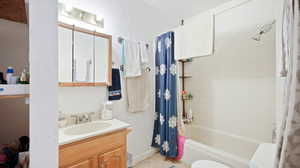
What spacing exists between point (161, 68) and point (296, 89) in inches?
68.9

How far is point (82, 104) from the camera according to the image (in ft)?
5.03

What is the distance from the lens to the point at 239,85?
80.7 inches

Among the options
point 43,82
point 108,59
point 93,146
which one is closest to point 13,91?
point 43,82

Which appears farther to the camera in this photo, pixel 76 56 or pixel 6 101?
pixel 76 56

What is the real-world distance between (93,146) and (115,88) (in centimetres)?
77

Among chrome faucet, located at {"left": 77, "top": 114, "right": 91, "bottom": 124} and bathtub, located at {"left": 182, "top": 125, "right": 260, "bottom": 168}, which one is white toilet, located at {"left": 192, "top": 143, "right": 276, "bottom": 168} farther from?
chrome faucet, located at {"left": 77, "top": 114, "right": 91, "bottom": 124}

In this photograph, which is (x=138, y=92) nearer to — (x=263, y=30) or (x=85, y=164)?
(x=85, y=164)

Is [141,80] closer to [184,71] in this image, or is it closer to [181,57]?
[181,57]

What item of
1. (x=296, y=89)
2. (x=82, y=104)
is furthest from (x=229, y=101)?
(x=82, y=104)

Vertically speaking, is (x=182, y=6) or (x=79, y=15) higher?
(x=182, y=6)

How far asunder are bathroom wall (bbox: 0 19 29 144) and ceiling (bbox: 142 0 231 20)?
1745mm

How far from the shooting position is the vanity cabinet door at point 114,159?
1236mm

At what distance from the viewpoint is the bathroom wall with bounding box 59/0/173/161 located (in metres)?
1.51

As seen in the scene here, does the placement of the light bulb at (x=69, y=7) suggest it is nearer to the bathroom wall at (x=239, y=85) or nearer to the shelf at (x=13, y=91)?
the shelf at (x=13, y=91)
